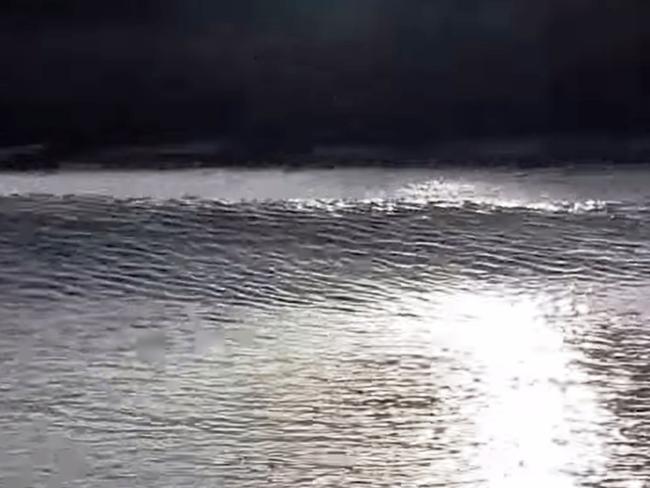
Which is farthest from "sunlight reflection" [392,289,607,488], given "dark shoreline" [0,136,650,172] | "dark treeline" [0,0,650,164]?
"dark treeline" [0,0,650,164]

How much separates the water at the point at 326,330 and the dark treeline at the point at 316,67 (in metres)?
1.23

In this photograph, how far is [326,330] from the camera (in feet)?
17.3

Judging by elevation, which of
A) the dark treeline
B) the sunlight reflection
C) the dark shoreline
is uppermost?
the dark treeline

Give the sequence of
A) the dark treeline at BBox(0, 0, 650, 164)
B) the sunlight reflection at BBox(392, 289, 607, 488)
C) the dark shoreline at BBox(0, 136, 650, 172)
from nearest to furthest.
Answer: the sunlight reflection at BBox(392, 289, 607, 488) → the dark shoreline at BBox(0, 136, 650, 172) → the dark treeline at BBox(0, 0, 650, 164)

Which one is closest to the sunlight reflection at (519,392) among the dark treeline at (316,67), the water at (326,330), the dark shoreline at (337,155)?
the water at (326,330)

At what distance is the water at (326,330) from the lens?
4203 mm

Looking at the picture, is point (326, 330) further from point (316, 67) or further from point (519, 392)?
point (316, 67)

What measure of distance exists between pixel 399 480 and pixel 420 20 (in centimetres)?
577

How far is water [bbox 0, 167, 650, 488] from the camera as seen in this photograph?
4203mm

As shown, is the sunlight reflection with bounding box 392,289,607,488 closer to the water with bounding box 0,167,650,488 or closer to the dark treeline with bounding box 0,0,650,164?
the water with bounding box 0,167,650,488

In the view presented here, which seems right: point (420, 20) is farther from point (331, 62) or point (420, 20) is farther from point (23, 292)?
point (23, 292)

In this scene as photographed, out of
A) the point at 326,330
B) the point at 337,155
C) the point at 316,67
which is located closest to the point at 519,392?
the point at 326,330

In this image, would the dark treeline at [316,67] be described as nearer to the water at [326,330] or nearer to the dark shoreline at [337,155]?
the dark shoreline at [337,155]

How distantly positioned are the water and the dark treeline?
4.05 feet
